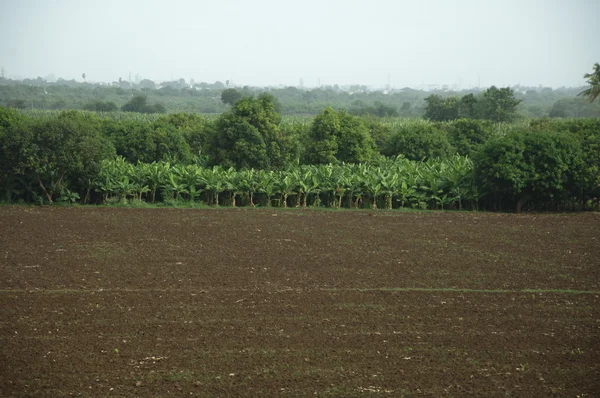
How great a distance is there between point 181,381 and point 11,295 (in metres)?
4.84

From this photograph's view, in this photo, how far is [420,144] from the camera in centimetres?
2947

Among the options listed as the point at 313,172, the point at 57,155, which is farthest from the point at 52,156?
the point at 313,172

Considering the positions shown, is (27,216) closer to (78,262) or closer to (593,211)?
(78,262)

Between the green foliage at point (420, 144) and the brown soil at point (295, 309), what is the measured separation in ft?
36.2

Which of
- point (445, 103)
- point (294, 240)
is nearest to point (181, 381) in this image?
point (294, 240)

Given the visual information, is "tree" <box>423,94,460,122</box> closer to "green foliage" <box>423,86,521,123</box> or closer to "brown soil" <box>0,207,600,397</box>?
"green foliage" <box>423,86,521,123</box>

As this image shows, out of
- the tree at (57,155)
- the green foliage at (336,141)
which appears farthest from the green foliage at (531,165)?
the tree at (57,155)

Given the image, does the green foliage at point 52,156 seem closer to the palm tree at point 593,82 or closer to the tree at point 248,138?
the tree at point 248,138

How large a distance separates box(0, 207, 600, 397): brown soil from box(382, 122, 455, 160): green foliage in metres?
11.0

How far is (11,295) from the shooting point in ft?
37.9

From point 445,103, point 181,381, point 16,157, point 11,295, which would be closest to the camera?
point 181,381

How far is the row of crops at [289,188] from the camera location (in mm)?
21859

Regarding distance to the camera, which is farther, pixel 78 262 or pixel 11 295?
pixel 78 262

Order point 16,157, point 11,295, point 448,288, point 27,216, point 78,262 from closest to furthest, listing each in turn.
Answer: point 11,295, point 448,288, point 78,262, point 27,216, point 16,157
